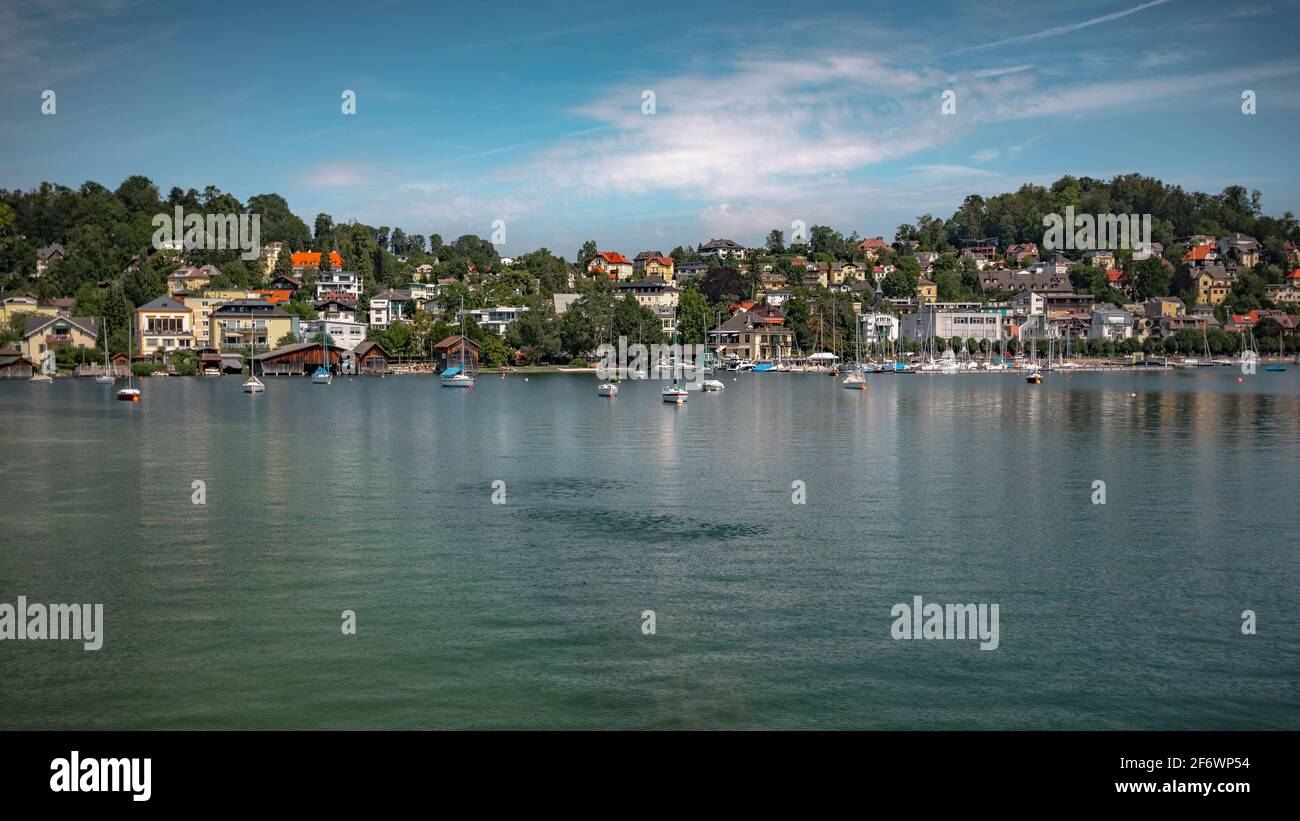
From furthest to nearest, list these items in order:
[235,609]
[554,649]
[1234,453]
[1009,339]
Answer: [1009,339]
[1234,453]
[235,609]
[554,649]

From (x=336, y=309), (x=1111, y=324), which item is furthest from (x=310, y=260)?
(x=1111, y=324)

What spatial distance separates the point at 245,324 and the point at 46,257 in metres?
60.4

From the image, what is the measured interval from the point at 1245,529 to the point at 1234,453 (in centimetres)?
1673

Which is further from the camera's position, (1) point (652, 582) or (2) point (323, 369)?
(2) point (323, 369)

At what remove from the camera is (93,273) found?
14800 centimetres

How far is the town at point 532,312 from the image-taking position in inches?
4833

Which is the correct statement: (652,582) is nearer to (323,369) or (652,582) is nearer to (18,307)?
(323,369)

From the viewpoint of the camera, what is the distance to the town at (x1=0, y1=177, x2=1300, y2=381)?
12275 centimetres

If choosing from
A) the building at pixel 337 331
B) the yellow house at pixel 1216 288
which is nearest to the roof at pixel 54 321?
the building at pixel 337 331

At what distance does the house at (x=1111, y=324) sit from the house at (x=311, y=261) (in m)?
127

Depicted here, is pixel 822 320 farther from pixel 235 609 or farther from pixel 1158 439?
pixel 235 609

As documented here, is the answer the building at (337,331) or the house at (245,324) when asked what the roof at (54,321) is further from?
the building at (337,331)

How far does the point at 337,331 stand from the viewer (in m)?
135

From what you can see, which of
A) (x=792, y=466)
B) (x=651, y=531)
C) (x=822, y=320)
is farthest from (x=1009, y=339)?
(x=651, y=531)
